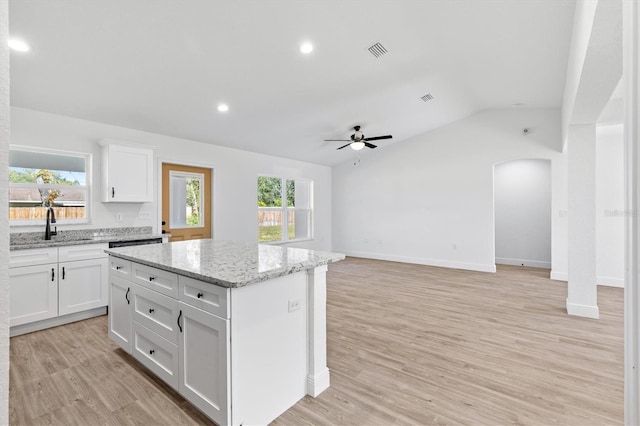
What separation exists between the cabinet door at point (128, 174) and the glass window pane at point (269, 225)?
2.52 meters

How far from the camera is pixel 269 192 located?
6.75 m

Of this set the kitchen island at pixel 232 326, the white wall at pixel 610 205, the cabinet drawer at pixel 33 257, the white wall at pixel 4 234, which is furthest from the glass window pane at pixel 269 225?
the white wall at pixel 4 234

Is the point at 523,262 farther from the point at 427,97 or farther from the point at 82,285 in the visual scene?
the point at 82,285

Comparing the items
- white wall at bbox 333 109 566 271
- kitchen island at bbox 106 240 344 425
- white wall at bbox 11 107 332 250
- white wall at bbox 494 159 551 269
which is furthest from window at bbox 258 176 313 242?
white wall at bbox 494 159 551 269

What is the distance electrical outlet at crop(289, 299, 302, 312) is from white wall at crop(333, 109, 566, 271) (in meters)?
5.24

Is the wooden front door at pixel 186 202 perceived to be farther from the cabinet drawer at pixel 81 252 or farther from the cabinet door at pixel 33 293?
the cabinet door at pixel 33 293

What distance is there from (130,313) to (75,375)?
599mm

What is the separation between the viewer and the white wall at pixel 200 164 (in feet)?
11.9

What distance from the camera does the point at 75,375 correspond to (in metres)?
2.37

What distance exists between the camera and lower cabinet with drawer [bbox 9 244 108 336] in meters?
3.11

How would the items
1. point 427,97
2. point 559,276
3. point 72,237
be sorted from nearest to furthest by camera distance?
1. point 72,237
2. point 427,97
3. point 559,276

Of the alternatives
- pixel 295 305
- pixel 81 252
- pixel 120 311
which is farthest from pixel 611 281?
pixel 81 252

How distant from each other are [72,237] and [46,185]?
2.28ft

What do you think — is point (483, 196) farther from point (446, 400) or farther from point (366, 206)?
point (446, 400)
